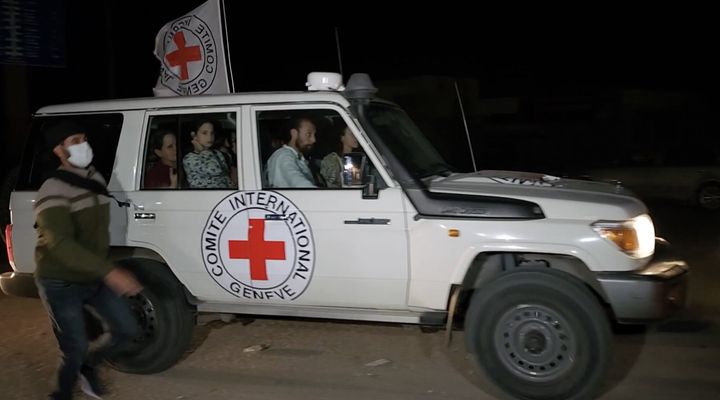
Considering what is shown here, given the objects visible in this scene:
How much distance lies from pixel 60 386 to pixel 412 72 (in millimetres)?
25687

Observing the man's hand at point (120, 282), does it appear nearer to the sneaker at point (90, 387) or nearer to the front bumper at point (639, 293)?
the sneaker at point (90, 387)

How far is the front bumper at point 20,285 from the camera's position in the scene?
554cm

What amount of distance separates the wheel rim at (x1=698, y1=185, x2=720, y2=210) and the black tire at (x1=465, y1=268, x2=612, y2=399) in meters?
10.9

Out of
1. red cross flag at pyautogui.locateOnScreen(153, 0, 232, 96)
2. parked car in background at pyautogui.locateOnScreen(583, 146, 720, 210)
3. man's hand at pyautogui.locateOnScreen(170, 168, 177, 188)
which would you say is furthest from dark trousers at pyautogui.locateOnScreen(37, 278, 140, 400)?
parked car in background at pyautogui.locateOnScreen(583, 146, 720, 210)

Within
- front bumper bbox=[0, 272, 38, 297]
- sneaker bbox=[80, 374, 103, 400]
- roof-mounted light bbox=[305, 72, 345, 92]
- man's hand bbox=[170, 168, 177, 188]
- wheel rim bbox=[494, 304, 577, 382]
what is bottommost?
sneaker bbox=[80, 374, 103, 400]

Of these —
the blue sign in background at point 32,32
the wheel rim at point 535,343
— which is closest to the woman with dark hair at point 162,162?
the wheel rim at point 535,343

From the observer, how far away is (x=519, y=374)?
468 cm

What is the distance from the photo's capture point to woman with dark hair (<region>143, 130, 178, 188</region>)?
17.6ft

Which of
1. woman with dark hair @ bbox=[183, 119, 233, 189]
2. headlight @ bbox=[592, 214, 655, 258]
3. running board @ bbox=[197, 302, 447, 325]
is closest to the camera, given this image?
headlight @ bbox=[592, 214, 655, 258]

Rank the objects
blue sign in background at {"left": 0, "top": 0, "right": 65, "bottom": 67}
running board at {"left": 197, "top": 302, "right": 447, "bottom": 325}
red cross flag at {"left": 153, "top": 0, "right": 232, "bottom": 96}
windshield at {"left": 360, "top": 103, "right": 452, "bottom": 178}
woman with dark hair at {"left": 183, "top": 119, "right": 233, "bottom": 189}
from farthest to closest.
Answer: blue sign in background at {"left": 0, "top": 0, "right": 65, "bottom": 67} → red cross flag at {"left": 153, "top": 0, "right": 232, "bottom": 96} → woman with dark hair at {"left": 183, "top": 119, "right": 233, "bottom": 189} → windshield at {"left": 360, "top": 103, "right": 452, "bottom": 178} → running board at {"left": 197, "top": 302, "right": 447, "bottom": 325}

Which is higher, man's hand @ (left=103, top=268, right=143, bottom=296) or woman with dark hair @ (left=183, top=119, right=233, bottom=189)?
woman with dark hair @ (left=183, top=119, right=233, bottom=189)

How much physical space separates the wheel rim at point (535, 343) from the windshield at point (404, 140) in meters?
1.16

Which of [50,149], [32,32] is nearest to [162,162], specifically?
[50,149]

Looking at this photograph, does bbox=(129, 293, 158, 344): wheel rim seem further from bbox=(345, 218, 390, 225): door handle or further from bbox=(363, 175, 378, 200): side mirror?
bbox=(363, 175, 378, 200): side mirror
